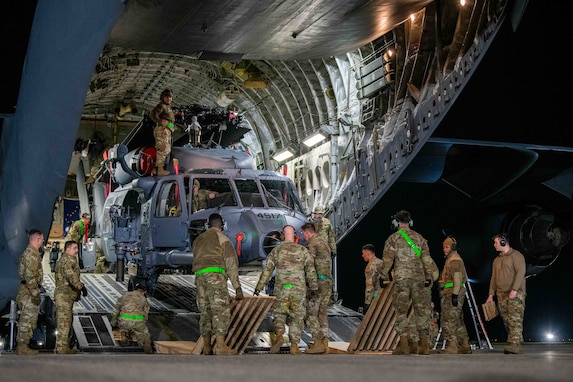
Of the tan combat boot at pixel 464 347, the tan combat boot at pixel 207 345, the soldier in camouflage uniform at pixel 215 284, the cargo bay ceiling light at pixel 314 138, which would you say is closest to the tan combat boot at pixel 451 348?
the tan combat boot at pixel 464 347

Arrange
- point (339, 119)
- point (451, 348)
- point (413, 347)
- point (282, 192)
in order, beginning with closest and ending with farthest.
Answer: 1. point (413, 347)
2. point (451, 348)
3. point (282, 192)
4. point (339, 119)

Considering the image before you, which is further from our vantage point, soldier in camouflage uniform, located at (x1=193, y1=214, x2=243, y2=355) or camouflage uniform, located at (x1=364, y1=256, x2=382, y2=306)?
camouflage uniform, located at (x1=364, y1=256, x2=382, y2=306)

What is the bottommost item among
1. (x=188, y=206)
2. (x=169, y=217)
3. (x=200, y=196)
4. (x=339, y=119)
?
(x=169, y=217)

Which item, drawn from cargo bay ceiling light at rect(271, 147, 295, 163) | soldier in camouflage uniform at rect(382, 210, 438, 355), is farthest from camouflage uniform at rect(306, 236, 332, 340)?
cargo bay ceiling light at rect(271, 147, 295, 163)

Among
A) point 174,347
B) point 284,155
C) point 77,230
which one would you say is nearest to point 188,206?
point 174,347

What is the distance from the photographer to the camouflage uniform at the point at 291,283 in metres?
10.0

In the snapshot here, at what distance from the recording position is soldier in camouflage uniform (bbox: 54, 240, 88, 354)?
10461 millimetres

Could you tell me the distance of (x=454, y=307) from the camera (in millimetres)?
11078

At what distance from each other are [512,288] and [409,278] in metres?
1.87

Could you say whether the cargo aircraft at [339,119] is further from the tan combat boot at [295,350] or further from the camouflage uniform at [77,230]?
the tan combat boot at [295,350]

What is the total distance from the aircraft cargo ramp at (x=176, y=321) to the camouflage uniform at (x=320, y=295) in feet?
1.85

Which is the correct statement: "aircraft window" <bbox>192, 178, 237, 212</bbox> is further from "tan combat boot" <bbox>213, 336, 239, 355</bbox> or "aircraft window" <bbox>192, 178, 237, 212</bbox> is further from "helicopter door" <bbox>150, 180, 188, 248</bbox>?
"tan combat boot" <bbox>213, 336, 239, 355</bbox>

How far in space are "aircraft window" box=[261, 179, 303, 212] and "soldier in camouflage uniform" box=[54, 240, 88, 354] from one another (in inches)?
165

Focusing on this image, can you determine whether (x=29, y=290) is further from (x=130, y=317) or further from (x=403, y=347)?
(x=403, y=347)
